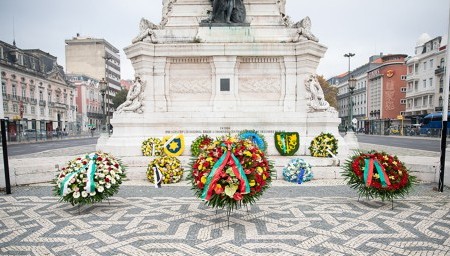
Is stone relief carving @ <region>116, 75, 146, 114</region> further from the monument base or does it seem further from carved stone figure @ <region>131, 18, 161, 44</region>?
carved stone figure @ <region>131, 18, 161, 44</region>

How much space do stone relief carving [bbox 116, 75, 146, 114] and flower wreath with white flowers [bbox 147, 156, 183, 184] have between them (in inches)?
130

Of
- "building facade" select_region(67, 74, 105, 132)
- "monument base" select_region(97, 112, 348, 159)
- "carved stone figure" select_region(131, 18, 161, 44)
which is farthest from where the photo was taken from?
"building facade" select_region(67, 74, 105, 132)

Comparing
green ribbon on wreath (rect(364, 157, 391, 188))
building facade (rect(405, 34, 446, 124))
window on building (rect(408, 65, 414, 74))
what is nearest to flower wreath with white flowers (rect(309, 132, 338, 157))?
green ribbon on wreath (rect(364, 157, 391, 188))

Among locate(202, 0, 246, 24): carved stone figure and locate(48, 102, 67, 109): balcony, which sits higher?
locate(202, 0, 246, 24): carved stone figure

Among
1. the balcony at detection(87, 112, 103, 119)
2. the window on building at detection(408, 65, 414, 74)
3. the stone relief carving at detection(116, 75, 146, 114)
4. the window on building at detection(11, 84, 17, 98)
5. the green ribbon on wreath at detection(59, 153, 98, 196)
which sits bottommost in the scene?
the green ribbon on wreath at detection(59, 153, 98, 196)

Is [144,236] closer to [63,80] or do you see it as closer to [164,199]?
[164,199]

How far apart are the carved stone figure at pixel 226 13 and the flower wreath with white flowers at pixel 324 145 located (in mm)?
5937

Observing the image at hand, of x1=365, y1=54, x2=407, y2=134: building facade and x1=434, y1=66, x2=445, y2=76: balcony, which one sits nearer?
x1=434, y1=66, x2=445, y2=76: balcony

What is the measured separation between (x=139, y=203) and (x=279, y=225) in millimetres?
Result: 3213

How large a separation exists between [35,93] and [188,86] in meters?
56.0

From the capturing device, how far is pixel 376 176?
6.15m

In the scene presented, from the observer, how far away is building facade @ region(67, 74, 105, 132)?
243 ft

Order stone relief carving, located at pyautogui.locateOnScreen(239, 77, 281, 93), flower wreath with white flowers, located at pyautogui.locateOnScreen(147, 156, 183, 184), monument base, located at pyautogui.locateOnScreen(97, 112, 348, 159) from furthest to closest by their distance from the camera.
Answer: stone relief carving, located at pyautogui.locateOnScreen(239, 77, 281, 93) < monument base, located at pyautogui.locateOnScreen(97, 112, 348, 159) < flower wreath with white flowers, located at pyautogui.locateOnScreen(147, 156, 183, 184)

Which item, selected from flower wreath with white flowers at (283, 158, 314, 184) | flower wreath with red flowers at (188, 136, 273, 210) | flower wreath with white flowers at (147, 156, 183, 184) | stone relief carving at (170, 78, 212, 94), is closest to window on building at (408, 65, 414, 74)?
stone relief carving at (170, 78, 212, 94)
